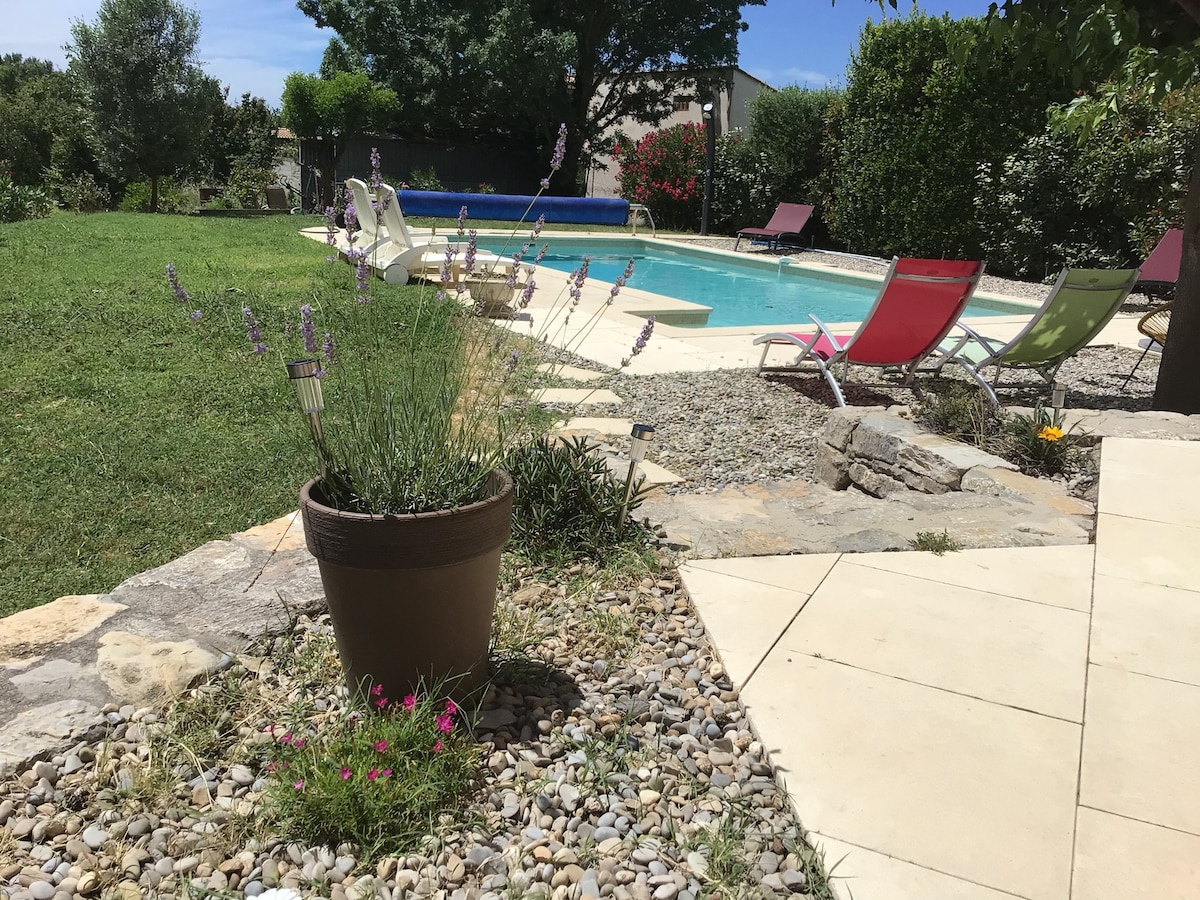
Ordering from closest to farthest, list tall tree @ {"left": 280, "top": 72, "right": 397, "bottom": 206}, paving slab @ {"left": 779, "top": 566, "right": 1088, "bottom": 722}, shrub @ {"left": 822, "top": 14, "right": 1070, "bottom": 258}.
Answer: paving slab @ {"left": 779, "top": 566, "right": 1088, "bottom": 722} < shrub @ {"left": 822, "top": 14, "right": 1070, "bottom": 258} < tall tree @ {"left": 280, "top": 72, "right": 397, "bottom": 206}

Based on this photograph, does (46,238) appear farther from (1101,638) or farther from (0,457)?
(1101,638)

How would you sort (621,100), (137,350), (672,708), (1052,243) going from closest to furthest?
1. (672,708)
2. (137,350)
3. (1052,243)
4. (621,100)

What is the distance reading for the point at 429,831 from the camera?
1563 mm

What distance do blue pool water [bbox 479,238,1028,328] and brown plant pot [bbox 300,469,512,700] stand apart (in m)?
7.55

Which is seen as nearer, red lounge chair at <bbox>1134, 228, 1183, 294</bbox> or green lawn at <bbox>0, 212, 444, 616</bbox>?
green lawn at <bbox>0, 212, 444, 616</bbox>

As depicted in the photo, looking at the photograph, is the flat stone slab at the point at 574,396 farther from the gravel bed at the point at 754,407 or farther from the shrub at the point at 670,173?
the shrub at the point at 670,173

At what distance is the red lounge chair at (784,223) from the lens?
1473 centimetres

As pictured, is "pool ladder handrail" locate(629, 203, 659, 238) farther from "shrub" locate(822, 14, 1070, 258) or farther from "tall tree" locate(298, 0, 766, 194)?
"shrub" locate(822, 14, 1070, 258)

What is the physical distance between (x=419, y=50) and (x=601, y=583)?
21294mm

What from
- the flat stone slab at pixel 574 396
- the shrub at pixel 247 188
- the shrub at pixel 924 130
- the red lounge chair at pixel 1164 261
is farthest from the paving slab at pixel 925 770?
the shrub at pixel 247 188

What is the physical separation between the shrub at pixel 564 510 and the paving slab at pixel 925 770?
0.81 metres

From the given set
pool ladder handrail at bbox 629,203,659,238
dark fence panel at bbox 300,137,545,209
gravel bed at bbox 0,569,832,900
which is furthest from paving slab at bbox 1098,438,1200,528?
dark fence panel at bbox 300,137,545,209

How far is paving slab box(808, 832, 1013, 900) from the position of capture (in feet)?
4.75

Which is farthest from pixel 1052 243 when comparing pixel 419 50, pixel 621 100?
pixel 419 50
